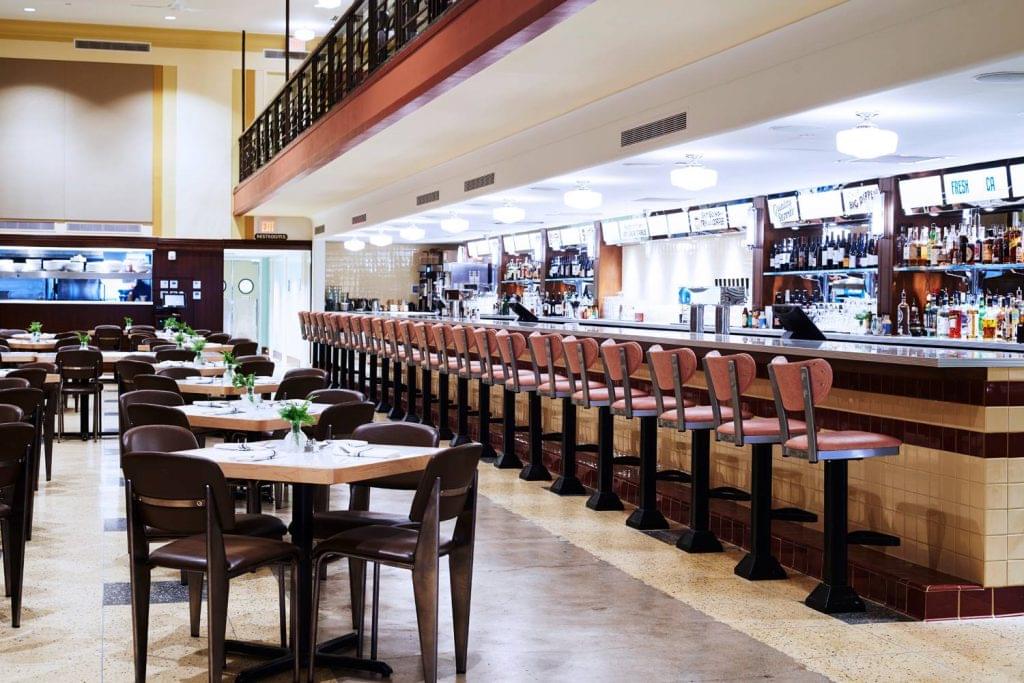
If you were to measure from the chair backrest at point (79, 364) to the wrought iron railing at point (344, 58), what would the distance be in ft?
11.0

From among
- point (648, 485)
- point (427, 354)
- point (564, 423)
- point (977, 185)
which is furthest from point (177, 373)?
point (977, 185)

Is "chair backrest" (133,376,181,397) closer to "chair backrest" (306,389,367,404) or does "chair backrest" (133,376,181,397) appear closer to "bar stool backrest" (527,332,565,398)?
"chair backrest" (306,389,367,404)

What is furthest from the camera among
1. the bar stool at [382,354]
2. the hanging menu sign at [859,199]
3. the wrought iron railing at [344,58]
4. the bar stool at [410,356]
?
the bar stool at [382,354]

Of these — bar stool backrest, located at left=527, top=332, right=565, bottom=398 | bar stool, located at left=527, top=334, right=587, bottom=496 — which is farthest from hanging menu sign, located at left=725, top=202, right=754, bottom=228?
bar stool, located at left=527, top=334, right=587, bottom=496

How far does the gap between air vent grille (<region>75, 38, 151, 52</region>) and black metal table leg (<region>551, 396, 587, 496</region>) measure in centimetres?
1570

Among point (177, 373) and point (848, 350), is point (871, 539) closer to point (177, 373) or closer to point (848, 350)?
point (848, 350)

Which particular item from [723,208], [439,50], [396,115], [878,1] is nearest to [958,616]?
[878,1]

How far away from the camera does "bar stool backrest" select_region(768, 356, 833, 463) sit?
5.20 m

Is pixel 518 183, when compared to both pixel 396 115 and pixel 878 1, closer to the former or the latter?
pixel 396 115

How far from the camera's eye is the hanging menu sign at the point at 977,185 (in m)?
8.54

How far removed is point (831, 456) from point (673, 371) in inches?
54.7

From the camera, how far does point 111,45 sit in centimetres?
2069

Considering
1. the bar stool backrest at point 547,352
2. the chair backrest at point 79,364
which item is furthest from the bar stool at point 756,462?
the chair backrest at point 79,364

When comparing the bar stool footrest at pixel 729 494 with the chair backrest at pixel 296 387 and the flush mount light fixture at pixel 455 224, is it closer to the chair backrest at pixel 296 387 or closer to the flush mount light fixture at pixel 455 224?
the chair backrest at pixel 296 387
